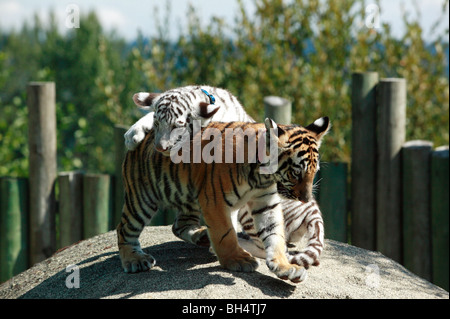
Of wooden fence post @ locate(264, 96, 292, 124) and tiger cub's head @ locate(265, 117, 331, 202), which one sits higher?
wooden fence post @ locate(264, 96, 292, 124)

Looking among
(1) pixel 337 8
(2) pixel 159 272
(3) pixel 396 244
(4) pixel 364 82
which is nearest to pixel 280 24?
(1) pixel 337 8

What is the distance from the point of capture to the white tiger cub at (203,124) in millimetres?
3883

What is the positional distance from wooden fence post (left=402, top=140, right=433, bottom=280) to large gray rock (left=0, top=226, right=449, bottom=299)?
161 cm

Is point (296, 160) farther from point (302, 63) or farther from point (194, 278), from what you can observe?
point (302, 63)

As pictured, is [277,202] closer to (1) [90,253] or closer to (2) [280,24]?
(1) [90,253]

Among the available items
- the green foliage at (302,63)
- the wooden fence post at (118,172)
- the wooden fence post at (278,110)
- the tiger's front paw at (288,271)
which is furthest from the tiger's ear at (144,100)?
the green foliage at (302,63)

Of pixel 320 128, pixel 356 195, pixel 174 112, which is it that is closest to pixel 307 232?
pixel 320 128

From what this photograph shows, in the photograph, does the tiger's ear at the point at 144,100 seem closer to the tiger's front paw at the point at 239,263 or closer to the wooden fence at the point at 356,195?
the tiger's front paw at the point at 239,263

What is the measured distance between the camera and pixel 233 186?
3871 mm

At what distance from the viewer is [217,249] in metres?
3.94

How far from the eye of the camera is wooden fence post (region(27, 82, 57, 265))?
22.4 feet

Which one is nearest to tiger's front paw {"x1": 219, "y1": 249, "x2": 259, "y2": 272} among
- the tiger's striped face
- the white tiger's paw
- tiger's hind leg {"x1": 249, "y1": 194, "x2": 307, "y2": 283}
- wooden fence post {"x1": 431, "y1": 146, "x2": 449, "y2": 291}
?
tiger's hind leg {"x1": 249, "y1": 194, "x2": 307, "y2": 283}

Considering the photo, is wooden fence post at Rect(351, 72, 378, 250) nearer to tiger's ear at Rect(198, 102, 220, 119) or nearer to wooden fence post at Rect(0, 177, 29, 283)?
tiger's ear at Rect(198, 102, 220, 119)

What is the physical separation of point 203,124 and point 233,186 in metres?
0.44
